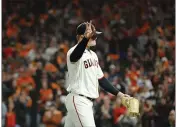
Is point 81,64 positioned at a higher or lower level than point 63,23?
lower

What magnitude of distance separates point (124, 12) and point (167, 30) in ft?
Result: 5.89

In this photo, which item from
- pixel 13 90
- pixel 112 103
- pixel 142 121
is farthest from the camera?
pixel 13 90

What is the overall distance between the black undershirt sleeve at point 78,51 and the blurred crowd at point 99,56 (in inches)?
145

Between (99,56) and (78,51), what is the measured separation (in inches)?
338

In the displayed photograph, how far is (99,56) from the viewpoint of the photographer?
1429 centimetres

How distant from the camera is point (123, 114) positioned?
986cm

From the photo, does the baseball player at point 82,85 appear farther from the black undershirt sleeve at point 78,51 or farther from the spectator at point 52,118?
the spectator at point 52,118

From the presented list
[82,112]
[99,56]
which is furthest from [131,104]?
[99,56]

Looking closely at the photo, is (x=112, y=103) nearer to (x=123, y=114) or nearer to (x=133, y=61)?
(x=123, y=114)

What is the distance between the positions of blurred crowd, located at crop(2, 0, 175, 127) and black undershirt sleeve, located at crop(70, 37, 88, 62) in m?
3.67

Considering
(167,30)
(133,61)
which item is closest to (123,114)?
(133,61)

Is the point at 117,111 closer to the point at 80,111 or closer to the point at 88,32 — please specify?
the point at 80,111

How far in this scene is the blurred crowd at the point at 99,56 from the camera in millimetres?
10281

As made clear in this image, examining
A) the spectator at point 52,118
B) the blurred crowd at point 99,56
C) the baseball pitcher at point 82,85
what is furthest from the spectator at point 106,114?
the baseball pitcher at point 82,85
